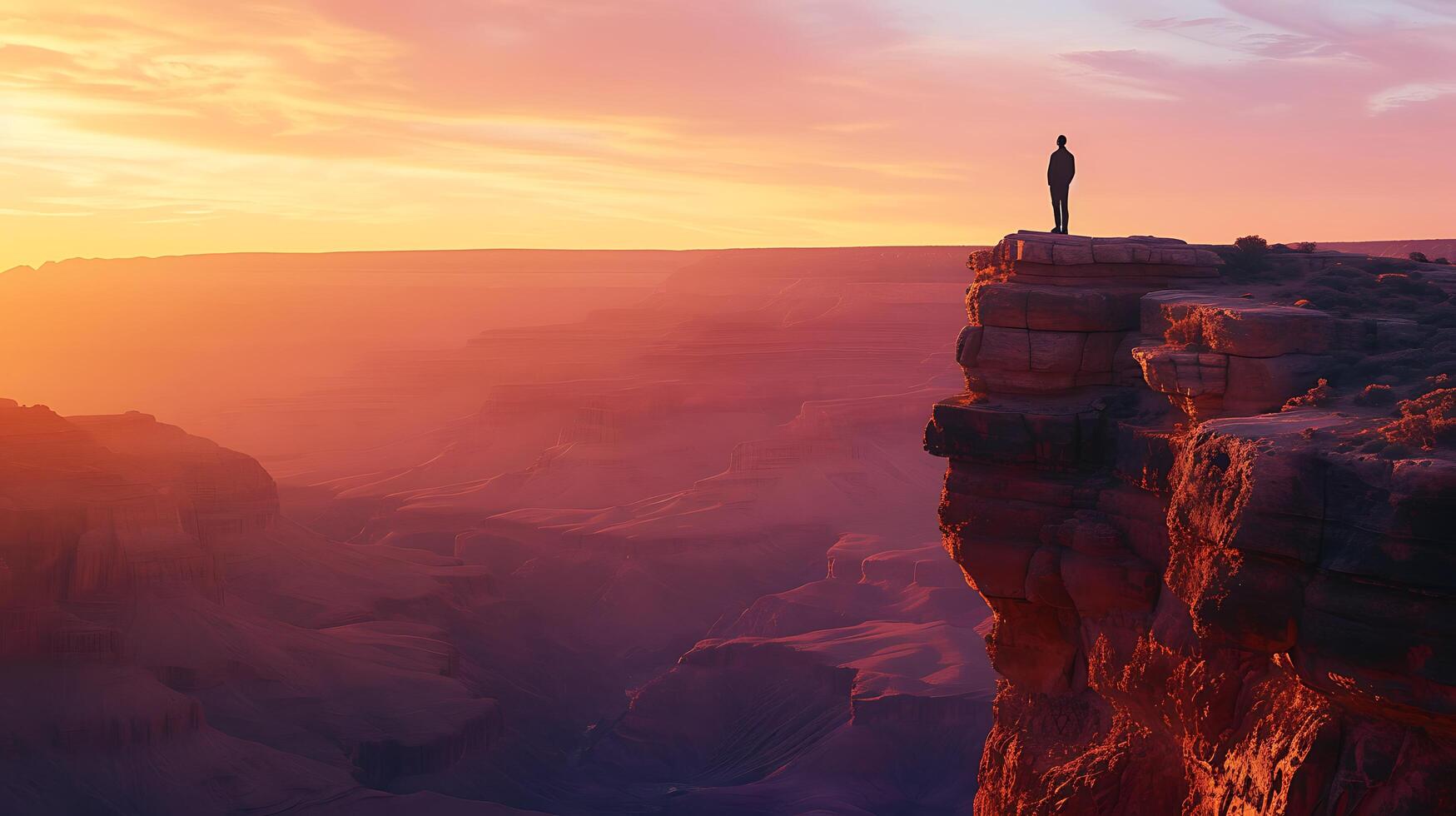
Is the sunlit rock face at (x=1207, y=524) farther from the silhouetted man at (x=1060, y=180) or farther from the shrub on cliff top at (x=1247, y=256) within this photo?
the silhouetted man at (x=1060, y=180)

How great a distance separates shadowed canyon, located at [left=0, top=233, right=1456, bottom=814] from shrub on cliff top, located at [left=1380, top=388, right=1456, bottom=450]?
5cm

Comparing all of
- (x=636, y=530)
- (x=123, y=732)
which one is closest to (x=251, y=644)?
(x=123, y=732)

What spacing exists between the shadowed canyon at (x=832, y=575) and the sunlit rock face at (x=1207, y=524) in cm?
4

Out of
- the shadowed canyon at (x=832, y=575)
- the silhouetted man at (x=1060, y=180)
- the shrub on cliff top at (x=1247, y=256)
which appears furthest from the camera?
the silhouetted man at (x=1060, y=180)

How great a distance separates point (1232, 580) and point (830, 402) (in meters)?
96.7

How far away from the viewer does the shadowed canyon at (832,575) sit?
31.6 ft

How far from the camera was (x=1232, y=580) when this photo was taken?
9828 mm

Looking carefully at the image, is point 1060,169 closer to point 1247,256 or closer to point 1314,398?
point 1247,256

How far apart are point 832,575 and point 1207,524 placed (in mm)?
66649

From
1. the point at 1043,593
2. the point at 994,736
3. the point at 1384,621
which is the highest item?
the point at 1384,621

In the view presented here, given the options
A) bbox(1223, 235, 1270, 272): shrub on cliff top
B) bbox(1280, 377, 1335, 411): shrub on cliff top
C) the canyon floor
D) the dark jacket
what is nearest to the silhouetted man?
the dark jacket

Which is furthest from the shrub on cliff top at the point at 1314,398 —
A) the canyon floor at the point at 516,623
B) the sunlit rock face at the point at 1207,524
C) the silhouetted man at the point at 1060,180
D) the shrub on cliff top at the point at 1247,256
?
the canyon floor at the point at 516,623

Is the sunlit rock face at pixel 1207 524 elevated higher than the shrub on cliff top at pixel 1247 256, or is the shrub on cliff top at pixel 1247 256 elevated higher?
the shrub on cliff top at pixel 1247 256

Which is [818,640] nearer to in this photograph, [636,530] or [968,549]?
[636,530]
